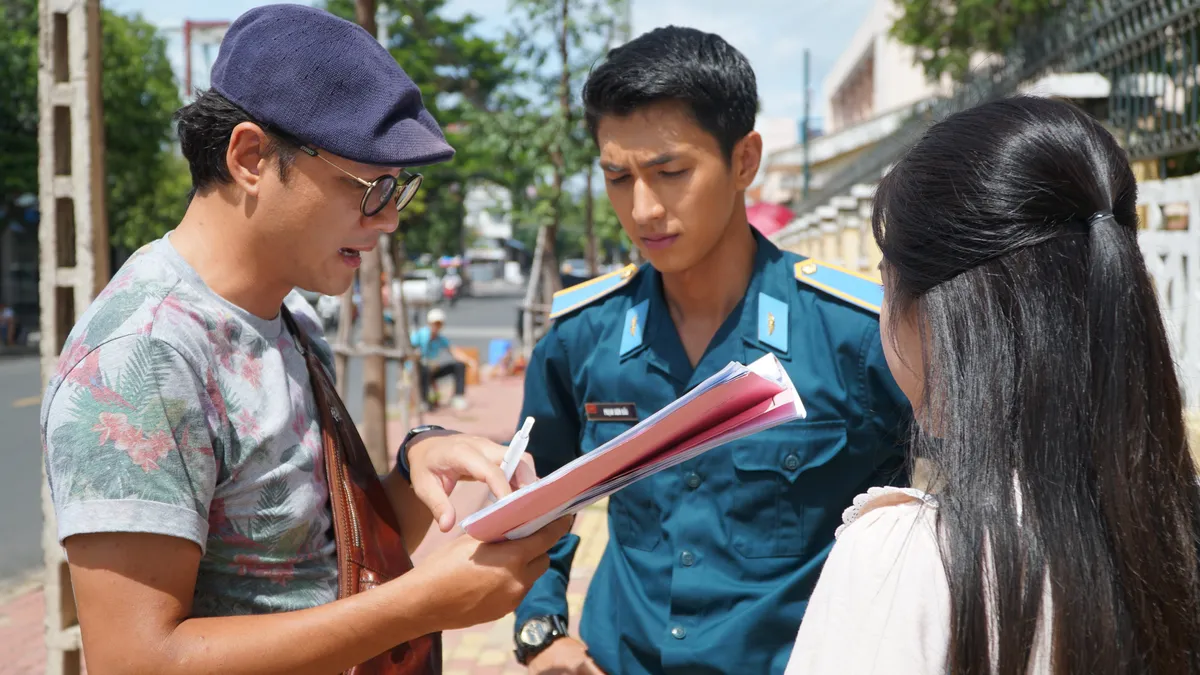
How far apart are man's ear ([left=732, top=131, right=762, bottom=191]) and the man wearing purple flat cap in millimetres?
733

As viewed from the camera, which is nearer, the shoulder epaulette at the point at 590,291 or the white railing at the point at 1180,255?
the shoulder epaulette at the point at 590,291

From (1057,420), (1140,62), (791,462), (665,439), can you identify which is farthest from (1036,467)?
(1140,62)

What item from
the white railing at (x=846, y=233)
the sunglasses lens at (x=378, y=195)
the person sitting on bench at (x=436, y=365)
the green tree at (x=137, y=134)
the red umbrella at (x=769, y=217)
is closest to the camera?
the sunglasses lens at (x=378, y=195)

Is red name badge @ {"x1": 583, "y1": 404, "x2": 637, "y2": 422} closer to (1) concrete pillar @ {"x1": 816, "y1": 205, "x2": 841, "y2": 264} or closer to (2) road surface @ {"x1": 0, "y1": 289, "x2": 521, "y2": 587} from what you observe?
(2) road surface @ {"x1": 0, "y1": 289, "x2": 521, "y2": 587}

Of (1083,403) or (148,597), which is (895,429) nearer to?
(1083,403)

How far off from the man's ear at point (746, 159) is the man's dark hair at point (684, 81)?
0.02m

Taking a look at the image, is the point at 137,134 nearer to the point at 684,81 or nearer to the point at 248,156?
the point at 684,81

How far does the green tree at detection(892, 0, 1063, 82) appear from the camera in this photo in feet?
34.6

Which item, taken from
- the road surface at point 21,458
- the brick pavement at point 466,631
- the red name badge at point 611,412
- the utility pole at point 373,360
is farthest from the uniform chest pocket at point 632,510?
the road surface at point 21,458

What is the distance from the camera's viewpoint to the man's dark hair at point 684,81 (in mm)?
2002

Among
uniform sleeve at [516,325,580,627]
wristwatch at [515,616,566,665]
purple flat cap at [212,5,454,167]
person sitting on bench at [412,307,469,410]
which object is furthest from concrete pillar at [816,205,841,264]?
purple flat cap at [212,5,454,167]

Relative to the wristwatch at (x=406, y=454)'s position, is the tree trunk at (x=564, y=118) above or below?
above

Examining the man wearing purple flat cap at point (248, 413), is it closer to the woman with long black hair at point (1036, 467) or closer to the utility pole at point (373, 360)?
the woman with long black hair at point (1036, 467)

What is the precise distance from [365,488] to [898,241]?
3.18ft
